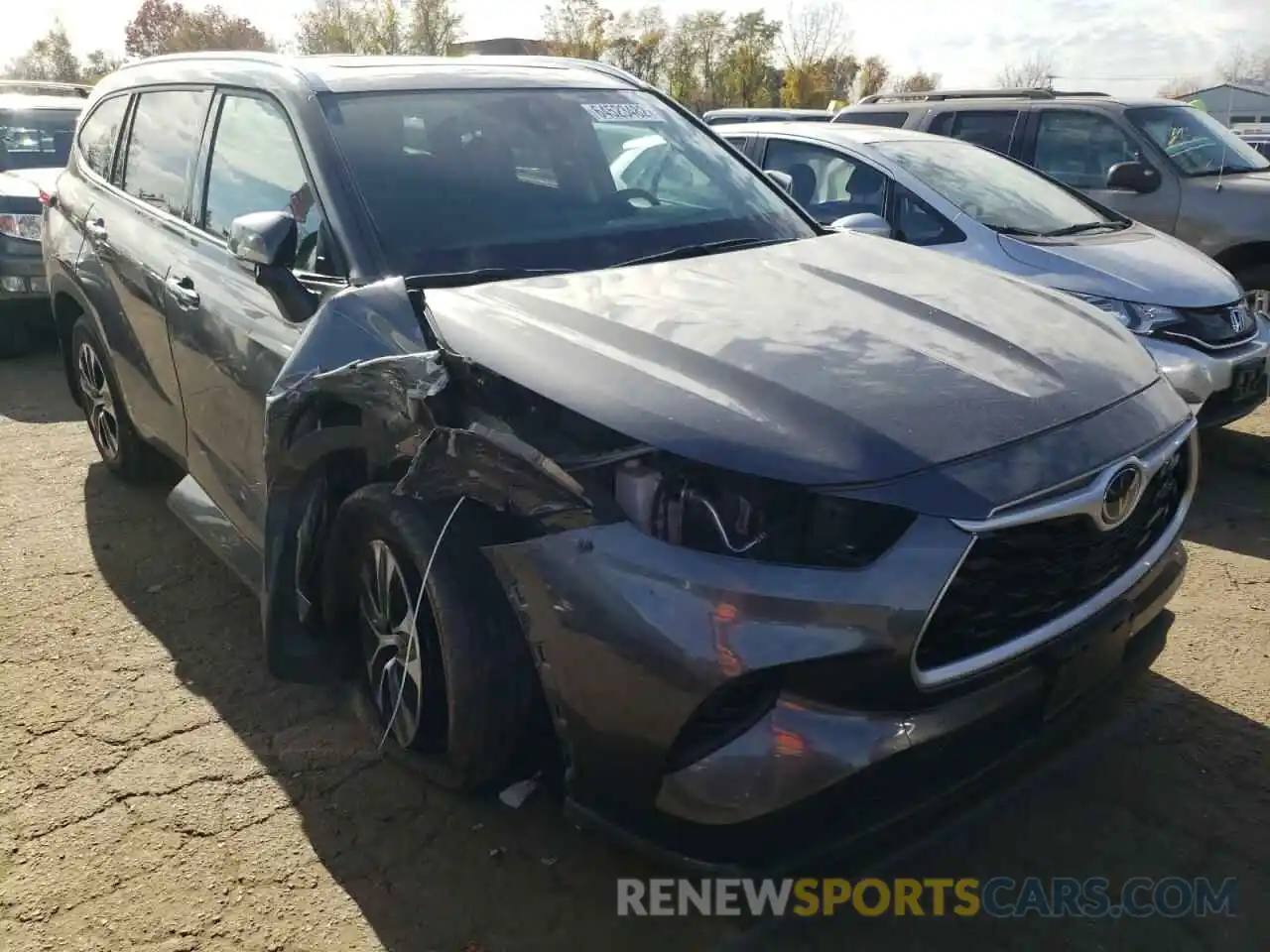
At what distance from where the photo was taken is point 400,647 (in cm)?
265

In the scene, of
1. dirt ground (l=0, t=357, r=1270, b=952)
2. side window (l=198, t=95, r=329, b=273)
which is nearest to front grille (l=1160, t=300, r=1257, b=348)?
dirt ground (l=0, t=357, r=1270, b=952)

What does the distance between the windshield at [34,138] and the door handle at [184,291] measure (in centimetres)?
594

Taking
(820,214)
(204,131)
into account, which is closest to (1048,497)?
(204,131)

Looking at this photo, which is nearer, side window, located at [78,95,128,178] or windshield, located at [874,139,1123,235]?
side window, located at [78,95,128,178]

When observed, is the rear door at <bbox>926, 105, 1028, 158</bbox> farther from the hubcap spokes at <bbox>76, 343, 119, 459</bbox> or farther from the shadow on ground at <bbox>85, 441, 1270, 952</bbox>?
the hubcap spokes at <bbox>76, 343, 119, 459</bbox>

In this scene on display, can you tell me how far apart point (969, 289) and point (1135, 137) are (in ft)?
16.7

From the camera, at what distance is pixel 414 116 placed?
125 inches

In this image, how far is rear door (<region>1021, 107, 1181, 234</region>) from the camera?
22.7 ft

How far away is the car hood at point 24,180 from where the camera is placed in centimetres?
750

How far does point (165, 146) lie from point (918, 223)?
3678 mm

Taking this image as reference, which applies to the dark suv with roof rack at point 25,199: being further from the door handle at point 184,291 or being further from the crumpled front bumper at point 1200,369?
the crumpled front bumper at point 1200,369

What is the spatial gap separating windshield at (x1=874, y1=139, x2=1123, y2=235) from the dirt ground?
2635mm

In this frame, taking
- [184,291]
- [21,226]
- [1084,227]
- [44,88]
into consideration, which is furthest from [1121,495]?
[44,88]

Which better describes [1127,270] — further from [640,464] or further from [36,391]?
[36,391]
